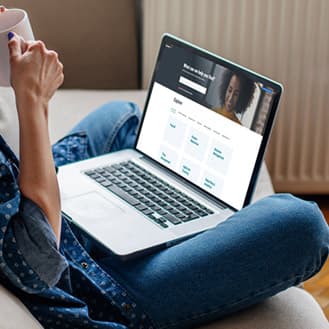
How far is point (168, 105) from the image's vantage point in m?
1.73

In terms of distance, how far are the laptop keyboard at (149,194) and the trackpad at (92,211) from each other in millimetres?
39

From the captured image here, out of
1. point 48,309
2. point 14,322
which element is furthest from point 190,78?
point 14,322

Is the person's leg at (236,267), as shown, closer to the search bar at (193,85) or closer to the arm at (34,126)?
the arm at (34,126)

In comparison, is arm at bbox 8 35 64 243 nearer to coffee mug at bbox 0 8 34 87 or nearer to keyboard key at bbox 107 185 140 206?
coffee mug at bbox 0 8 34 87

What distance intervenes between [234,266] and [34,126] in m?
0.37

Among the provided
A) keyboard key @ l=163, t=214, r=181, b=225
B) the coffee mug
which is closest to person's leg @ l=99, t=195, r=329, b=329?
keyboard key @ l=163, t=214, r=181, b=225

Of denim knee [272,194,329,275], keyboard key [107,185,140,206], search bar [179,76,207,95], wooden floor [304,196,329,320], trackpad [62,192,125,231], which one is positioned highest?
search bar [179,76,207,95]

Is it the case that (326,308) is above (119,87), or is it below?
below

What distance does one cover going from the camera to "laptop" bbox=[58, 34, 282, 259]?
1513 millimetres

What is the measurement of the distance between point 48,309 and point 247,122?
1.62ft

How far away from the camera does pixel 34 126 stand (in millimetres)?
1250

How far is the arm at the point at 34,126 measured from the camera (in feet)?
4.10

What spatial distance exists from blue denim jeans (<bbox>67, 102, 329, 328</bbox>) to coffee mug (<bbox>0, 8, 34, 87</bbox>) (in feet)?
1.22

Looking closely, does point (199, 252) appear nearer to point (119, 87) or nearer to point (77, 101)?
point (77, 101)
